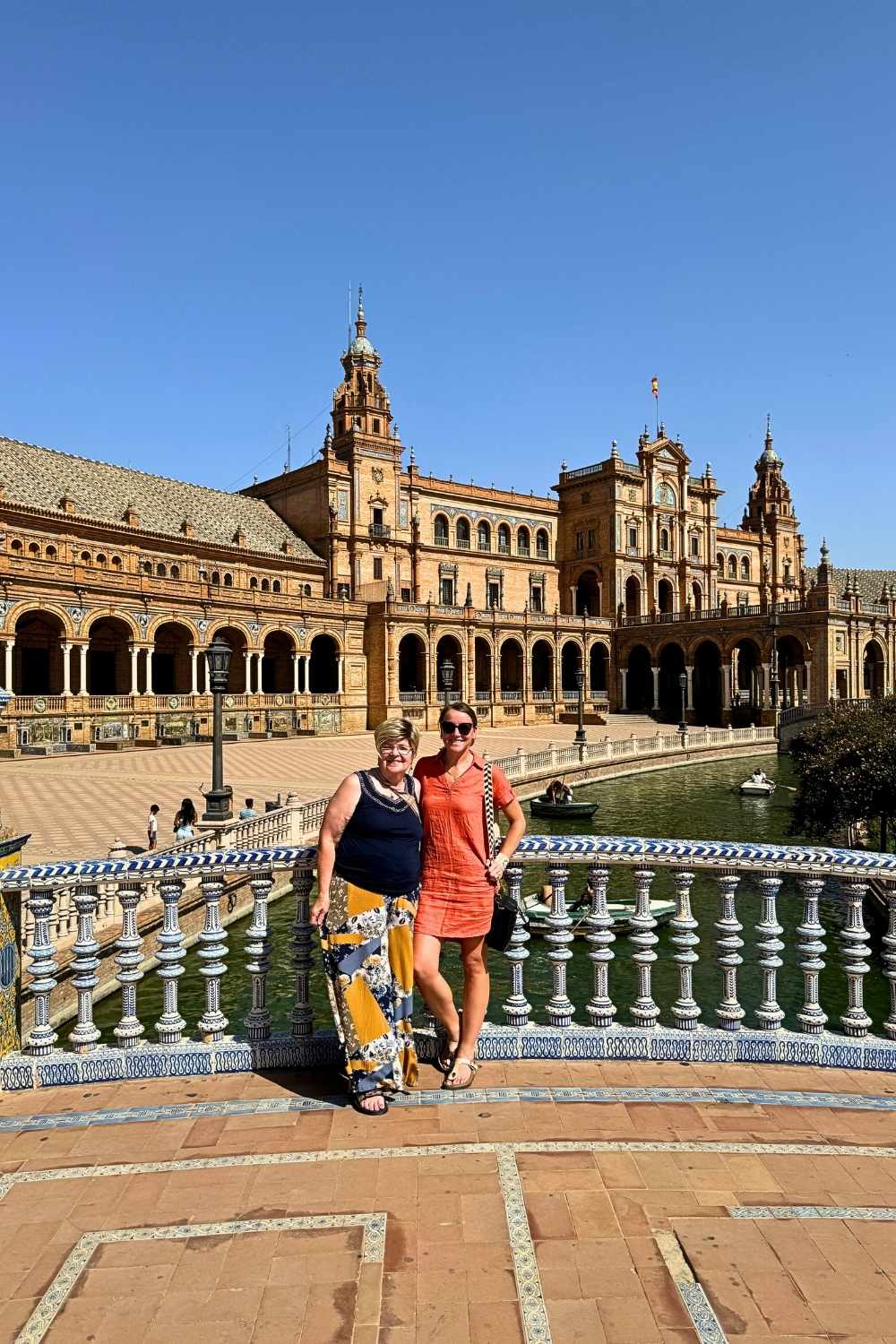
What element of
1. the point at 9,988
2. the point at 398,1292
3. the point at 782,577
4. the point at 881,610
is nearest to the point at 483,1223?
the point at 398,1292

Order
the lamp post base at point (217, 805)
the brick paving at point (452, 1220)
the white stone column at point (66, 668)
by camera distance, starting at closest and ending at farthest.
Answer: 1. the brick paving at point (452, 1220)
2. the lamp post base at point (217, 805)
3. the white stone column at point (66, 668)

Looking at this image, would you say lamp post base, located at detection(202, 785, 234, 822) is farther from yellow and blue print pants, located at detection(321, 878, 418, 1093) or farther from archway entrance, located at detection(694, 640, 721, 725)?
archway entrance, located at detection(694, 640, 721, 725)

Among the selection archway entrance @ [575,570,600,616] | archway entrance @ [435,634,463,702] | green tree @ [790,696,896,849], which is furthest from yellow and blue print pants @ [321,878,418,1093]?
archway entrance @ [575,570,600,616]

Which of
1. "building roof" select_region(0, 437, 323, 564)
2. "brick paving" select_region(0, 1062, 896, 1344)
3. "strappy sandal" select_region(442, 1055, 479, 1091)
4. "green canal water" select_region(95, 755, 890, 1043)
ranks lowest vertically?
"green canal water" select_region(95, 755, 890, 1043)

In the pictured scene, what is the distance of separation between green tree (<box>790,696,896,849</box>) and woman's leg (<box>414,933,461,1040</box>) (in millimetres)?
14270

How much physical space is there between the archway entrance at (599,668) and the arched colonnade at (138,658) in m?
20.9

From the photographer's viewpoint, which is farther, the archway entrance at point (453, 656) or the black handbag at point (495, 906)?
the archway entrance at point (453, 656)

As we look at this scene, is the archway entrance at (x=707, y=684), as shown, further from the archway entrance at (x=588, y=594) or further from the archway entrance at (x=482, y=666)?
the archway entrance at (x=482, y=666)

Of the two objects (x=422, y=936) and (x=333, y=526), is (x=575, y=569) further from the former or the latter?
(x=422, y=936)

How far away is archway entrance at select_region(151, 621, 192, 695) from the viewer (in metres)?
38.2

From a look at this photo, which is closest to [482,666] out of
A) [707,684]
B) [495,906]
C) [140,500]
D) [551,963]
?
[707,684]

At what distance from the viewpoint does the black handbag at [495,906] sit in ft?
14.2

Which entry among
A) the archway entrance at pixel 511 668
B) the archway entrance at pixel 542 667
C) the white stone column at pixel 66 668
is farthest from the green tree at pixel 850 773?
the archway entrance at pixel 542 667

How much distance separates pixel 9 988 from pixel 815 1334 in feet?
13.4
